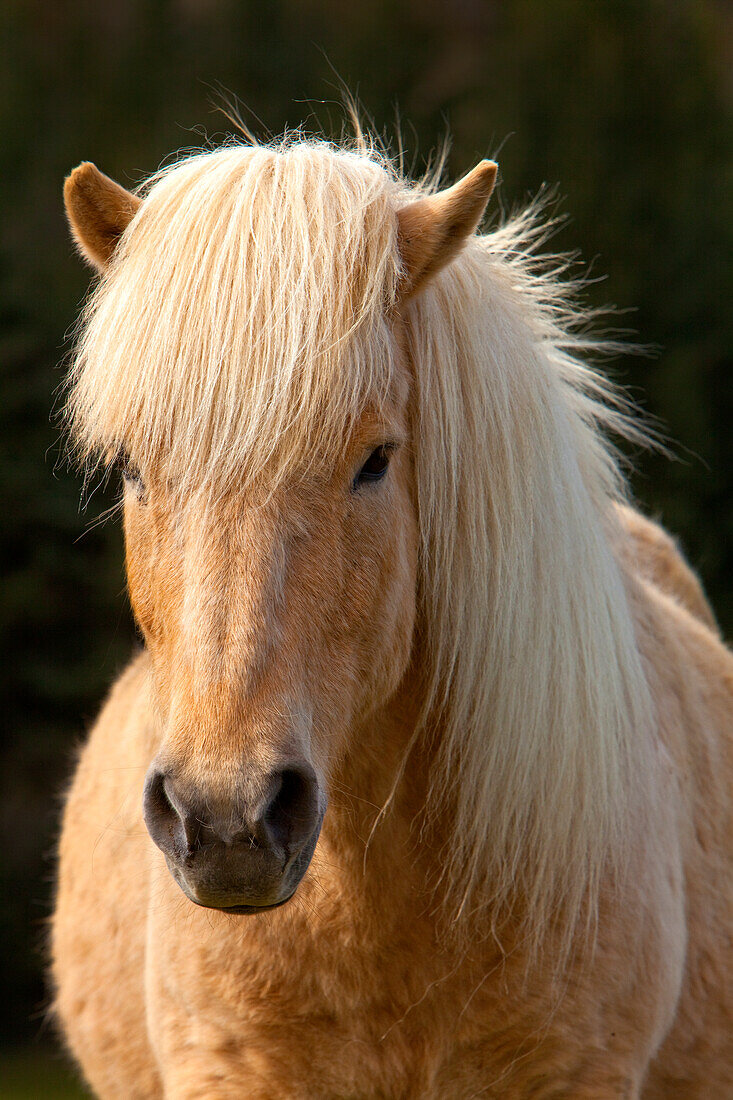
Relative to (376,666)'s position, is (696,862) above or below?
below

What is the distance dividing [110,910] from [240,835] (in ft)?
5.52

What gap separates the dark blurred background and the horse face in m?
4.42

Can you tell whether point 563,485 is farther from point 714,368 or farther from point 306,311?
point 714,368

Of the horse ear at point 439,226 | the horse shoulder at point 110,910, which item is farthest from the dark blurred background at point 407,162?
the horse ear at point 439,226

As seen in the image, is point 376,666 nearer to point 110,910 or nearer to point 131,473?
point 131,473

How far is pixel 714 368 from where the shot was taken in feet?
22.8

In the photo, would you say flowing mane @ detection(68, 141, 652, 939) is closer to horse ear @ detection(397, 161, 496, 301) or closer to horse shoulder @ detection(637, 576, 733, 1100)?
horse ear @ detection(397, 161, 496, 301)

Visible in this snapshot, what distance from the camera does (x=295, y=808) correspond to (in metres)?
1.82

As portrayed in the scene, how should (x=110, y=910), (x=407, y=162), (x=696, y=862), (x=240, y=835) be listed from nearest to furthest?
(x=240, y=835), (x=696, y=862), (x=110, y=910), (x=407, y=162)

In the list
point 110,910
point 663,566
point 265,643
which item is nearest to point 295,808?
point 265,643

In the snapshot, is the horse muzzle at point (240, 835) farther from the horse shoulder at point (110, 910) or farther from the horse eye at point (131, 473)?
the horse shoulder at point (110, 910)

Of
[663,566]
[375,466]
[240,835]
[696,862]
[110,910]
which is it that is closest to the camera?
[240,835]

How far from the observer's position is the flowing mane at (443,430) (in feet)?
6.46

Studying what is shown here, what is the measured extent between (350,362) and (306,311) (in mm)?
111
